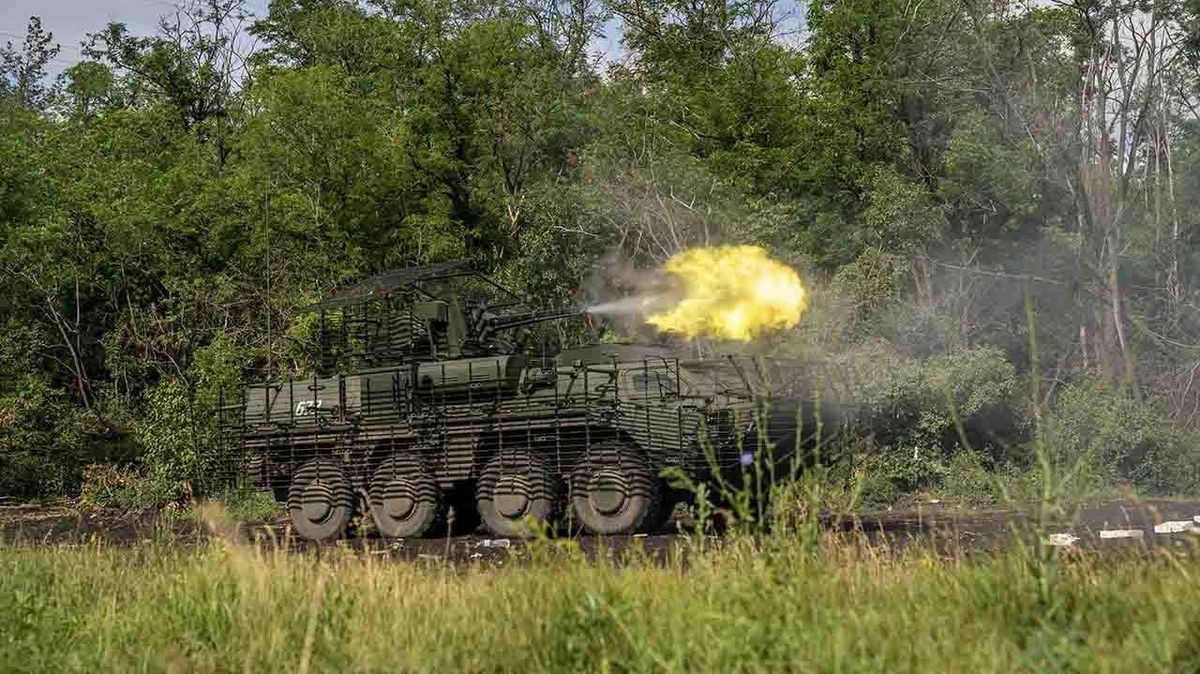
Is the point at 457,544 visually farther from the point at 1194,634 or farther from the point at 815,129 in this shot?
the point at 815,129

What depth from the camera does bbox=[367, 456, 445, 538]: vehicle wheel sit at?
64.6 feet

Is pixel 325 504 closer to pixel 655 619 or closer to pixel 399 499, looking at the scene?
pixel 399 499

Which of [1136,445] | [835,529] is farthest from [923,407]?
[835,529]

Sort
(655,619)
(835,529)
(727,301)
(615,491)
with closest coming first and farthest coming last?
(655,619)
(835,529)
(615,491)
(727,301)

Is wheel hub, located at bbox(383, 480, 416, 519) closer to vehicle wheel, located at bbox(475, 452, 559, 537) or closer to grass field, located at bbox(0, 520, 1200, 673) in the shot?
vehicle wheel, located at bbox(475, 452, 559, 537)

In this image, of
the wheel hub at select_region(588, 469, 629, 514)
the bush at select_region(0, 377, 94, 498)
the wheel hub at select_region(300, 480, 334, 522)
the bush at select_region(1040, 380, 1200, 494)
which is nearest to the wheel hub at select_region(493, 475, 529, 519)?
the wheel hub at select_region(588, 469, 629, 514)

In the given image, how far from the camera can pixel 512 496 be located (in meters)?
18.8

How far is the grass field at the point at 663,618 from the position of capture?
6328 millimetres

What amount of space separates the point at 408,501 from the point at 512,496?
5.87 feet

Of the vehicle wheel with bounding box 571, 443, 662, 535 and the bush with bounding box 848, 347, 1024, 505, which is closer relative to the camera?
the vehicle wheel with bounding box 571, 443, 662, 535

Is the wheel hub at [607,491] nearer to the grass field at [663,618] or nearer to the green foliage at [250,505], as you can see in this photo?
the grass field at [663,618]

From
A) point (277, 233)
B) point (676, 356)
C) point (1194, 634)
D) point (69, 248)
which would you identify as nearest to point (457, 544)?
point (676, 356)

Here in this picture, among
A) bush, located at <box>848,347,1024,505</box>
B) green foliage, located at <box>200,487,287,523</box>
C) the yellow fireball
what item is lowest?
green foliage, located at <box>200,487,287,523</box>

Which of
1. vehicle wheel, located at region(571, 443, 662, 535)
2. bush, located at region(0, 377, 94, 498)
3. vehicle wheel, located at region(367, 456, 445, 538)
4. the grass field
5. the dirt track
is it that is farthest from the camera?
bush, located at region(0, 377, 94, 498)
